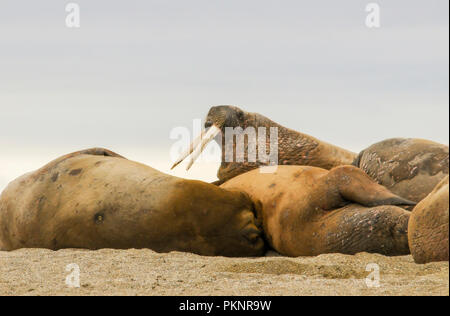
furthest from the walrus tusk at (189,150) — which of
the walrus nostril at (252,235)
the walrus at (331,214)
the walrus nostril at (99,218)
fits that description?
the walrus nostril at (252,235)

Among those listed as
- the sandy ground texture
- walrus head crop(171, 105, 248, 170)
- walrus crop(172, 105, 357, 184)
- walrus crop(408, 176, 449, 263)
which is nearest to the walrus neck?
walrus crop(172, 105, 357, 184)

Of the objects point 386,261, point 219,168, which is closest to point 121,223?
point 219,168

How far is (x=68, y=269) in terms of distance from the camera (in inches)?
282

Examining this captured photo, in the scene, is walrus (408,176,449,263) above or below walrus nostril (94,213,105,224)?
above

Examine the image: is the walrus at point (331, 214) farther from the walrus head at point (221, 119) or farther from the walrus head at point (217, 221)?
the walrus head at point (221, 119)

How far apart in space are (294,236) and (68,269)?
2524 mm

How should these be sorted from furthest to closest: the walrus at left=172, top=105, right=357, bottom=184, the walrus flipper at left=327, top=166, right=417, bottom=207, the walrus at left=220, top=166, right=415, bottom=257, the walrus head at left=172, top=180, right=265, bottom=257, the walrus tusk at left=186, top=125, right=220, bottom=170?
the walrus at left=172, top=105, right=357, bottom=184
the walrus tusk at left=186, top=125, right=220, bottom=170
the walrus head at left=172, top=180, right=265, bottom=257
the walrus flipper at left=327, top=166, right=417, bottom=207
the walrus at left=220, top=166, right=415, bottom=257

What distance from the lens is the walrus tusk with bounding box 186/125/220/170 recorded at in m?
9.66

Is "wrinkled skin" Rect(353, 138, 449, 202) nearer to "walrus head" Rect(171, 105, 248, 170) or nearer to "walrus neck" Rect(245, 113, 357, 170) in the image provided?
"walrus neck" Rect(245, 113, 357, 170)

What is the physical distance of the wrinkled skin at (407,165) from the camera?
8.63m

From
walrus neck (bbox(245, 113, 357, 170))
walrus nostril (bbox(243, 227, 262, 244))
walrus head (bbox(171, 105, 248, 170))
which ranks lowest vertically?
walrus nostril (bbox(243, 227, 262, 244))

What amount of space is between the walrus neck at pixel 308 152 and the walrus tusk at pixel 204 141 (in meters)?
0.89
